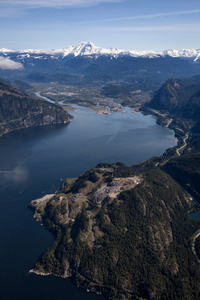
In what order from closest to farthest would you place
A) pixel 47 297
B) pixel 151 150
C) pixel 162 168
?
pixel 47 297 → pixel 162 168 → pixel 151 150

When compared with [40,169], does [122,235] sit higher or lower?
higher

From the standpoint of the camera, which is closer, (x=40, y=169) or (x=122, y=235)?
(x=122, y=235)

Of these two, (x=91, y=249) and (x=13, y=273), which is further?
(x=91, y=249)

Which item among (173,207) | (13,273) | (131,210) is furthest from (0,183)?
(173,207)

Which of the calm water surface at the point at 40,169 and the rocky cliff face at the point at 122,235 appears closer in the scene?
the rocky cliff face at the point at 122,235

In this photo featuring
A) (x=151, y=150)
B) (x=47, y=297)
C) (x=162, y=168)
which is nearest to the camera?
(x=47, y=297)

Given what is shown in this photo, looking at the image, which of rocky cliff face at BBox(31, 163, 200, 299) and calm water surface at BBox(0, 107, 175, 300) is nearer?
rocky cliff face at BBox(31, 163, 200, 299)

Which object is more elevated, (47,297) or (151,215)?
(151,215)

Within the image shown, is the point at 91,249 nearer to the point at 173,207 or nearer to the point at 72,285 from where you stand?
the point at 72,285
